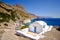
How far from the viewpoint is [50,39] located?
20641 mm

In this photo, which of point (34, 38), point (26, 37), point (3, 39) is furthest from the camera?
point (26, 37)

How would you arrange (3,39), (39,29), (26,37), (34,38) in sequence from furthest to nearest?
1. (39,29)
2. (26,37)
3. (34,38)
4. (3,39)

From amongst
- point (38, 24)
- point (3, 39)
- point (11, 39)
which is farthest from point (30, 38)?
point (38, 24)

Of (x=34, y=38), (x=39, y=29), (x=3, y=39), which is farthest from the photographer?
(x=39, y=29)

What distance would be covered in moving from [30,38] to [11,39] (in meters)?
3.94

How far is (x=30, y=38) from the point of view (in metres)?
20.6

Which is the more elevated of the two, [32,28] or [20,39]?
[32,28]

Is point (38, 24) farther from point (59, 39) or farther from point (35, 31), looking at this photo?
point (59, 39)

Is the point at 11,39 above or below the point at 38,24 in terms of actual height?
below

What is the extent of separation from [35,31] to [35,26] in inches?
52.9

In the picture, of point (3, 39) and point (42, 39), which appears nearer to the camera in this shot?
point (3, 39)

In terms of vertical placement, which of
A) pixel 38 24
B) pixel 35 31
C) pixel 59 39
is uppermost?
pixel 38 24

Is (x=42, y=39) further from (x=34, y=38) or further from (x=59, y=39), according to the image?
(x=59, y=39)

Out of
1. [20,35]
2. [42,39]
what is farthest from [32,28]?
[42,39]
